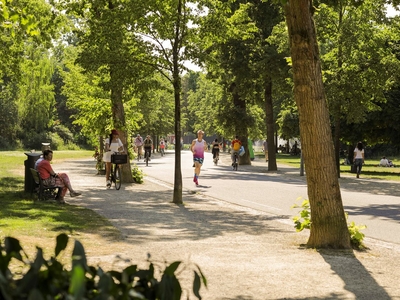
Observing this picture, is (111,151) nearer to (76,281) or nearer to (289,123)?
(76,281)

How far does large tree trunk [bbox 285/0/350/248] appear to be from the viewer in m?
9.80

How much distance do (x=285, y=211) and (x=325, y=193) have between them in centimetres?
678

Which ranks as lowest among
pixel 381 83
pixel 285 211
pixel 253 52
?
pixel 285 211

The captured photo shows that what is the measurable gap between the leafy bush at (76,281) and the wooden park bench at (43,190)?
13985 millimetres

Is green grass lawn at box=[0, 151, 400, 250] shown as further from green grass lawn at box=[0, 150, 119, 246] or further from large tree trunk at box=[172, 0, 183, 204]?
large tree trunk at box=[172, 0, 183, 204]

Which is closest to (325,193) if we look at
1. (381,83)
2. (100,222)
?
(100,222)

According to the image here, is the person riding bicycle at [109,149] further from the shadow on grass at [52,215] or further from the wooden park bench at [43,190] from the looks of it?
the wooden park bench at [43,190]

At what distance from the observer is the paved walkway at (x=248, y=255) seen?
7109mm

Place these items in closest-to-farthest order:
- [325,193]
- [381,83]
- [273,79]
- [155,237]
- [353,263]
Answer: [353,263] < [325,193] < [155,237] < [381,83] < [273,79]

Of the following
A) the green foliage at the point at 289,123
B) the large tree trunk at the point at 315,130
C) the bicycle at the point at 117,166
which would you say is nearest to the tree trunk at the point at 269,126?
the bicycle at the point at 117,166

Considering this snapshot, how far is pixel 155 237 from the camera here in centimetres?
1108

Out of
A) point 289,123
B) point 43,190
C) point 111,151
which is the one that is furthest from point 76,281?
point 289,123

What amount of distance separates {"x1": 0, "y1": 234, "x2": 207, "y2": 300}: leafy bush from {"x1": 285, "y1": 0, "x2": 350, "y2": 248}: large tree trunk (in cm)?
710

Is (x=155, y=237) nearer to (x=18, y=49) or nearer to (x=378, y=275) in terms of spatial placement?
(x=378, y=275)
